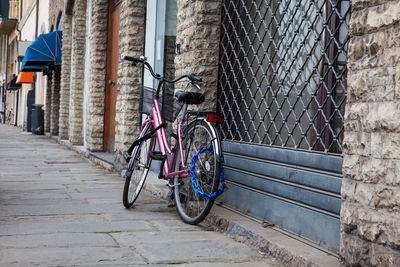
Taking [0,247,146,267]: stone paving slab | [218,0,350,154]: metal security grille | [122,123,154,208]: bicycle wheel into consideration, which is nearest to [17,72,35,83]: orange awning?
[122,123,154,208]: bicycle wheel

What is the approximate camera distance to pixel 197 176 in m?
4.38

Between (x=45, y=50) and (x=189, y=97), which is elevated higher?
(x=45, y=50)

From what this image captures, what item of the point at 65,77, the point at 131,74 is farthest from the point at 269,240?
the point at 65,77

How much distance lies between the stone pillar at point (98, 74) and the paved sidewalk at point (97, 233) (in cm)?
356

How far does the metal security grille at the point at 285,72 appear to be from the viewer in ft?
12.2

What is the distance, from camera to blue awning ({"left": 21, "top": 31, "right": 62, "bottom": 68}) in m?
16.3

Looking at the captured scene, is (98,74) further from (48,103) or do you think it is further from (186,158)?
(48,103)

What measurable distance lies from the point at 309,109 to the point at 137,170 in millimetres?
1877

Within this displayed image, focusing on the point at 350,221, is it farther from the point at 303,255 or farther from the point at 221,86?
the point at 221,86

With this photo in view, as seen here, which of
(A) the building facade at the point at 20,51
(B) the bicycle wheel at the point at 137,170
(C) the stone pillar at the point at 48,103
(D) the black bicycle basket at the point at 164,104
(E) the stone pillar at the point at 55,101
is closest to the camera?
(D) the black bicycle basket at the point at 164,104

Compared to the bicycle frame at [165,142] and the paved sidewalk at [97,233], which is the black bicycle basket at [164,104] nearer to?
the bicycle frame at [165,142]

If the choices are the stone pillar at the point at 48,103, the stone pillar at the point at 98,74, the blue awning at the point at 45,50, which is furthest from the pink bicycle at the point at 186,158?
the stone pillar at the point at 48,103

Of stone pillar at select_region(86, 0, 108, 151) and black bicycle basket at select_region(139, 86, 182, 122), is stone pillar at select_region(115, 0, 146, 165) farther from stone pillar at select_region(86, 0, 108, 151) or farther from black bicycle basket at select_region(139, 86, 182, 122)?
black bicycle basket at select_region(139, 86, 182, 122)

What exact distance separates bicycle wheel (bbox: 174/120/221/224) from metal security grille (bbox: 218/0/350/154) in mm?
455
